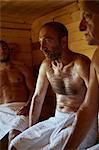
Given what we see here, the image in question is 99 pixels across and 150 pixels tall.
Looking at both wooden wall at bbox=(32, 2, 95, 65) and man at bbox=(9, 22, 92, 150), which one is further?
wooden wall at bbox=(32, 2, 95, 65)

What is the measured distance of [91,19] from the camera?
1.75 meters

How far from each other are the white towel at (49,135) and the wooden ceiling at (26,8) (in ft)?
4.11

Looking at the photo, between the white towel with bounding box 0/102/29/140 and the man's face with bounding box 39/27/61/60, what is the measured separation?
2.16 feet

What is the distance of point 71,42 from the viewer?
346 centimetres

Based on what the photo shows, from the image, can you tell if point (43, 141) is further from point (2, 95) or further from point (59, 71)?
point (2, 95)

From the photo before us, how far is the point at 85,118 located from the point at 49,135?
2.28 ft

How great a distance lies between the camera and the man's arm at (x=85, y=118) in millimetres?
1653

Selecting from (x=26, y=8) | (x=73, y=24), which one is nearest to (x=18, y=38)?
(x=26, y=8)

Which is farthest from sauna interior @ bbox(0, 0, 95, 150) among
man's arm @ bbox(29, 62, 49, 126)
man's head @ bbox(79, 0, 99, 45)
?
man's head @ bbox(79, 0, 99, 45)

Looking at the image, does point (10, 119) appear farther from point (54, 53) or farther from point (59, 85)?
point (54, 53)

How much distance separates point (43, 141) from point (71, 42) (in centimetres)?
138

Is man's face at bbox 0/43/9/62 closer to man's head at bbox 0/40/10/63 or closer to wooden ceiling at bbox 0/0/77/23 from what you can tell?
man's head at bbox 0/40/10/63

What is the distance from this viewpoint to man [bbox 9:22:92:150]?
2.33 meters

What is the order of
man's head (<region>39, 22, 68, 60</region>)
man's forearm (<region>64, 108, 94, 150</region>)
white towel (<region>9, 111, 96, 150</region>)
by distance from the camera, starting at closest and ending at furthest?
man's forearm (<region>64, 108, 94, 150</region>), white towel (<region>9, 111, 96, 150</region>), man's head (<region>39, 22, 68, 60</region>)
